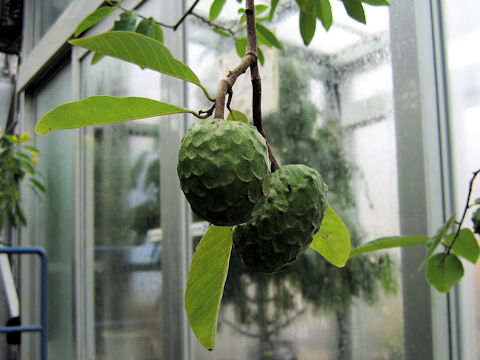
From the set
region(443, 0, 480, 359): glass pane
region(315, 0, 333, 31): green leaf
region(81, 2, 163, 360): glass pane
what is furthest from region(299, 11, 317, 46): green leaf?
region(81, 2, 163, 360): glass pane

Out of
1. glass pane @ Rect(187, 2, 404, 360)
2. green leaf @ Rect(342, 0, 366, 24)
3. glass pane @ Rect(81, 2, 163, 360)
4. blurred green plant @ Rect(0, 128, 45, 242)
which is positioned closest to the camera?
green leaf @ Rect(342, 0, 366, 24)

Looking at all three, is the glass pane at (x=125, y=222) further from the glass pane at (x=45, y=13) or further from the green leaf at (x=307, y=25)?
the green leaf at (x=307, y=25)

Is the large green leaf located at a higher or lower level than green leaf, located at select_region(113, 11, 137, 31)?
lower

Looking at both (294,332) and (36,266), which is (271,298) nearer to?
(294,332)

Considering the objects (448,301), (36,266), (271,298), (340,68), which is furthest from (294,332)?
(36,266)

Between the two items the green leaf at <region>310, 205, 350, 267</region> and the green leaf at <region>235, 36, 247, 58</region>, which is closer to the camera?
the green leaf at <region>310, 205, 350, 267</region>

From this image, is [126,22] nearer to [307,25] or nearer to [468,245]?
[307,25]

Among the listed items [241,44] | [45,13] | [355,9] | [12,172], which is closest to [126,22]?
[241,44]

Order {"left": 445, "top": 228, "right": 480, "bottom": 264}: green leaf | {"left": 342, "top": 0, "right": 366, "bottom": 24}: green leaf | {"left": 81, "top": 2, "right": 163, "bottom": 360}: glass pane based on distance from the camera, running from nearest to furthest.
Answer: {"left": 342, "top": 0, "right": 366, "bottom": 24}: green leaf, {"left": 445, "top": 228, "right": 480, "bottom": 264}: green leaf, {"left": 81, "top": 2, "right": 163, "bottom": 360}: glass pane

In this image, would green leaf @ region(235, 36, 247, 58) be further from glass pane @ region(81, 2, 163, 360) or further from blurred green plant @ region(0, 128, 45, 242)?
blurred green plant @ region(0, 128, 45, 242)
